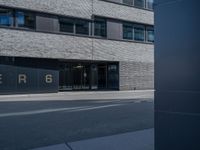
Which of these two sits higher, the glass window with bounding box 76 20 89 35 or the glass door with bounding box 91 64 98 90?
the glass window with bounding box 76 20 89 35

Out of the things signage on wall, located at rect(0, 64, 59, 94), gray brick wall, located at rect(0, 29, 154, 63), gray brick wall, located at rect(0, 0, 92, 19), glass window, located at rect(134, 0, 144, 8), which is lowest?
signage on wall, located at rect(0, 64, 59, 94)

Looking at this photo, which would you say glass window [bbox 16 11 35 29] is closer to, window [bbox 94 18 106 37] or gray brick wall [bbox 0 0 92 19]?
gray brick wall [bbox 0 0 92 19]

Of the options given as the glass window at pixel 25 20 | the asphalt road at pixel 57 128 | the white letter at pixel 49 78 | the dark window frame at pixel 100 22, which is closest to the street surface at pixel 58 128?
the asphalt road at pixel 57 128

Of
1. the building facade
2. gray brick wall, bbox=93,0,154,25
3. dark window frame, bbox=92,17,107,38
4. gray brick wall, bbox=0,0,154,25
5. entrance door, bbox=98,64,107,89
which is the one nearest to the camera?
the building facade

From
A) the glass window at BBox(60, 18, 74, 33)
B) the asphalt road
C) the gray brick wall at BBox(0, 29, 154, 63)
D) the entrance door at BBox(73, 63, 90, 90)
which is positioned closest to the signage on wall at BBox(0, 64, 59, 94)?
the gray brick wall at BBox(0, 29, 154, 63)

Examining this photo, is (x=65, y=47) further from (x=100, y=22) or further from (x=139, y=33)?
(x=139, y=33)

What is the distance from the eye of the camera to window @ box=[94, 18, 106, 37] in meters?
28.0

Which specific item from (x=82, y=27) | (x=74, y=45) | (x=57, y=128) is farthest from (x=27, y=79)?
(x=57, y=128)

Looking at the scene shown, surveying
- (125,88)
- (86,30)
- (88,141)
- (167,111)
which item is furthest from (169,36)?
(125,88)

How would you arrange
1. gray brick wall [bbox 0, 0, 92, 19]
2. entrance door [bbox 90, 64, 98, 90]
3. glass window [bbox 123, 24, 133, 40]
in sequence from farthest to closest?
glass window [bbox 123, 24, 133, 40]
entrance door [bbox 90, 64, 98, 90]
gray brick wall [bbox 0, 0, 92, 19]

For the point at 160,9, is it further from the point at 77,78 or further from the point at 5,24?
the point at 77,78

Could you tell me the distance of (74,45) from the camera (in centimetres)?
2558

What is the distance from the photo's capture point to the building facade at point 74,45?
2238 cm

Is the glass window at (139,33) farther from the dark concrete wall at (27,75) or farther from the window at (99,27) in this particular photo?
the dark concrete wall at (27,75)
